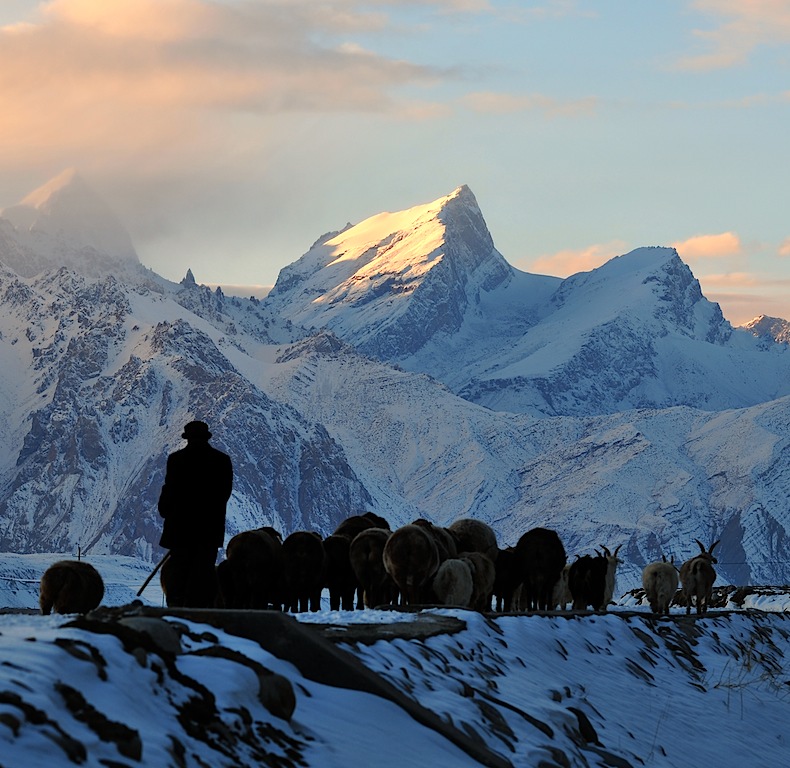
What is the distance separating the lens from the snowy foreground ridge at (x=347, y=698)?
852cm

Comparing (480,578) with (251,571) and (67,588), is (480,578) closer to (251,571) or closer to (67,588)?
(251,571)

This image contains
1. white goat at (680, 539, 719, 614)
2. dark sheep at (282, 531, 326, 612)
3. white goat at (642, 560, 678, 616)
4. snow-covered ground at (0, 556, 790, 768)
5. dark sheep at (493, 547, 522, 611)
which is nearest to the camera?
snow-covered ground at (0, 556, 790, 768)

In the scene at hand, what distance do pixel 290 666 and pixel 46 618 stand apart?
7.16 ft

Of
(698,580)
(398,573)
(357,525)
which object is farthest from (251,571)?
(698,580)

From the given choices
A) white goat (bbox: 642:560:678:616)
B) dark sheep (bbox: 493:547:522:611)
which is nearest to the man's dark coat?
dark sheep (bbox: 493:547:522:611)

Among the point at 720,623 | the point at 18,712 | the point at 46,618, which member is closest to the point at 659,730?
the point at 46,618

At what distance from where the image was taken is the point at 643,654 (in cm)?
1983

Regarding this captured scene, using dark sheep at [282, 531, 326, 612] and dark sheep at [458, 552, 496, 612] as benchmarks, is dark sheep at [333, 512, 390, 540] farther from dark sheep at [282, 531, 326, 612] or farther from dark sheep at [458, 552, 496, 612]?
dark sheep at [458, 552, 496, 612]

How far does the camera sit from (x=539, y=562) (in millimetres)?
31641

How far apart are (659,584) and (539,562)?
152 inches

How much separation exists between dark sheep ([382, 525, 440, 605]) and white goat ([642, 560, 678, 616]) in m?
9.62

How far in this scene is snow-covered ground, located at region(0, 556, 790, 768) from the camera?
8.48 metres

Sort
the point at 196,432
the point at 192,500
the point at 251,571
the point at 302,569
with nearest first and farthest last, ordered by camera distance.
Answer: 1. the point at 192,500
2. the point at 196,432
3. the point at 251,571
4. the point at 302,569

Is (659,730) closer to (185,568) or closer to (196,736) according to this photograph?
(185,568)
